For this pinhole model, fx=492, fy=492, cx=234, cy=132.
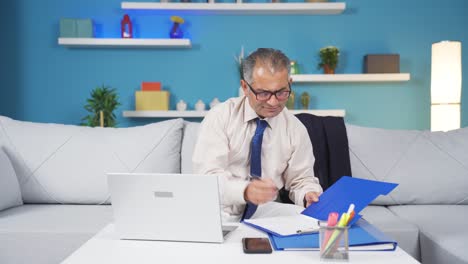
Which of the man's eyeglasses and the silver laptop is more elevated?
the man's eyeglasses

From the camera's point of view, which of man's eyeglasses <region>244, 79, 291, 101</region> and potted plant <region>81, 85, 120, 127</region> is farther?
potted plant <region>81, 85, 120, 127</region>

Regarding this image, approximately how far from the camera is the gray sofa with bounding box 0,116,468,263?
234cm

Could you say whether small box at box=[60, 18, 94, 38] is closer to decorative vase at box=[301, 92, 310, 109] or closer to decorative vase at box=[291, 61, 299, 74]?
decorative vase at box=[291, 61, 299, 74]

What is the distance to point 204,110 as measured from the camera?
3967 millimetres

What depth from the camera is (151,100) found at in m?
3.88

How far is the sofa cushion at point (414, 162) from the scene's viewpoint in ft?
8.03

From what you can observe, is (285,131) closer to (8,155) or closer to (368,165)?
(368,165)

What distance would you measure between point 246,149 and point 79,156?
1058mm

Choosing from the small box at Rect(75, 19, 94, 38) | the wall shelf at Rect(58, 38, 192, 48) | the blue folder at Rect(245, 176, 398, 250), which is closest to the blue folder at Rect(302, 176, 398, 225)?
the blue folder at Rect(245, 176, 398, 250)

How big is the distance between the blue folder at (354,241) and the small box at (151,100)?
108 inches

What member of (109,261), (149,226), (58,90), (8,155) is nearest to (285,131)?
(149,226)

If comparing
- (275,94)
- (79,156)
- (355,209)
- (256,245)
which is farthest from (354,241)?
(79,156)

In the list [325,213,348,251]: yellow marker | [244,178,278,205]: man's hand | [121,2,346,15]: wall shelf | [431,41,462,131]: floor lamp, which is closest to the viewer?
[325,213,348,251]: yellow marker

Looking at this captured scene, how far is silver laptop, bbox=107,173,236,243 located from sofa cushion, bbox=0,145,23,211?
125 centimetres
